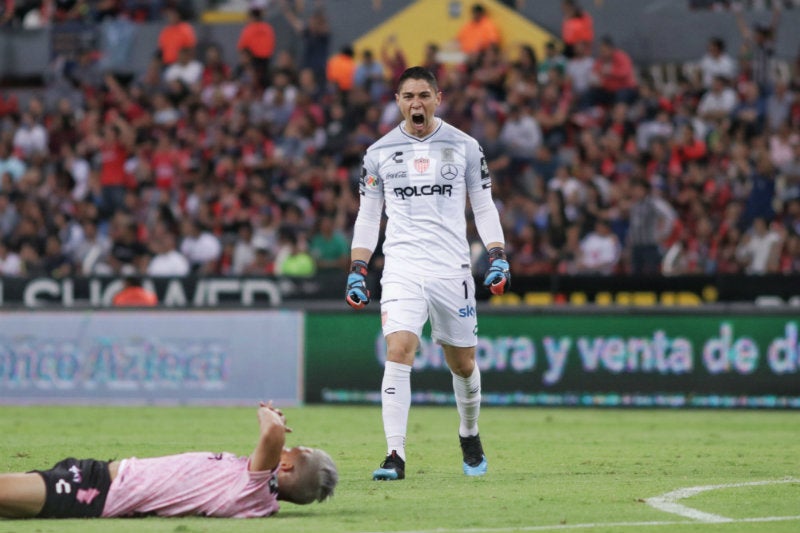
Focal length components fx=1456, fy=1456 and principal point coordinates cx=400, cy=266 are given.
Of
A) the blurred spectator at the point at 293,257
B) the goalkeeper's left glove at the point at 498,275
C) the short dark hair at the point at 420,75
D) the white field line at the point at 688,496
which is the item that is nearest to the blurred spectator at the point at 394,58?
the blurred spectator at the point at 293,257

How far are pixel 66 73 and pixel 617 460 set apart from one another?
1938 cm

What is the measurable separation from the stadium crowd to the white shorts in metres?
10.3

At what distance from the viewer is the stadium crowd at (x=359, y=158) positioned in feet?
67.7

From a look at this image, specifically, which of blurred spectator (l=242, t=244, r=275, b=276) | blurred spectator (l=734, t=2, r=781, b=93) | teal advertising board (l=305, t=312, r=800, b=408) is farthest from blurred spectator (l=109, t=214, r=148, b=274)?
blurred spectator (l=734, t=2, r=781, b=93)

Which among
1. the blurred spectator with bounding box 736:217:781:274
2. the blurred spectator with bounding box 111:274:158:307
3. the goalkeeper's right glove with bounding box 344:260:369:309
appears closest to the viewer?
the goalkeeper's right glove with bounding box 344:260:369:309

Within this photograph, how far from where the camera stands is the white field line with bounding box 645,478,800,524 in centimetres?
765

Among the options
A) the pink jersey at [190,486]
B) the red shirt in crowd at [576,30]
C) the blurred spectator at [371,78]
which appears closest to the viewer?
the pink jersey at [190,486]

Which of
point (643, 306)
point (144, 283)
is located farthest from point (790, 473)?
point (144, 283)

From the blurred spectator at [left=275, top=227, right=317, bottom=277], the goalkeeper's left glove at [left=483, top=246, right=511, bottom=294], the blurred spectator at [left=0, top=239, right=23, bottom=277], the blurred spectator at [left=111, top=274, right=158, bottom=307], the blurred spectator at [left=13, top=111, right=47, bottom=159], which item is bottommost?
the blurred spectator at [left=111, top=274, right=158, bottom=307]

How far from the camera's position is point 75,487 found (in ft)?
24.2

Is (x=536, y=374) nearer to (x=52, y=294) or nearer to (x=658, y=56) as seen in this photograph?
(x=52, y=294)

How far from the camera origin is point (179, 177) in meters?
24.5

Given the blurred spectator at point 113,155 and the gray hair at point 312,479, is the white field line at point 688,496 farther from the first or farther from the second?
the blurred spectator at point 113,155

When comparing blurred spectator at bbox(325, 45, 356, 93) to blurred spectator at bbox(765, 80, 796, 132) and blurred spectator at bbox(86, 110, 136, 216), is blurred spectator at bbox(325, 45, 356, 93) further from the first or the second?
blurred spectator at bbox(765, 80, 796, 132)
